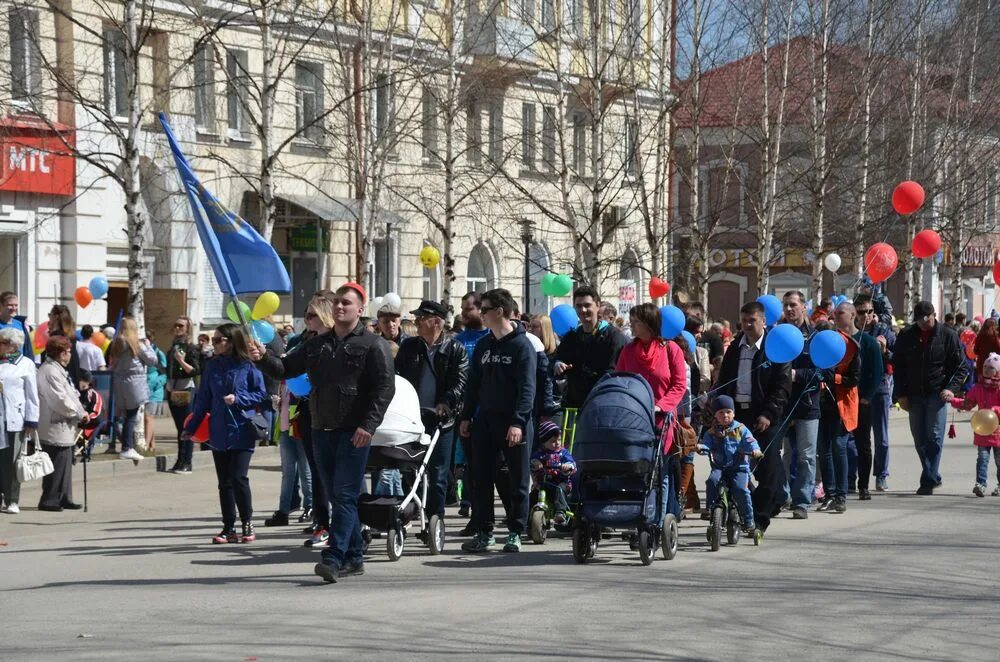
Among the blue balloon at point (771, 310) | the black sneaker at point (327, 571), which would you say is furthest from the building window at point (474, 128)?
the black sneaker at point (327, 571)

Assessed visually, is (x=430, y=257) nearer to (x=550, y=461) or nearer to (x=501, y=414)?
(x=550, y=461)

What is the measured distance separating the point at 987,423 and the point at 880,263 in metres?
3.27

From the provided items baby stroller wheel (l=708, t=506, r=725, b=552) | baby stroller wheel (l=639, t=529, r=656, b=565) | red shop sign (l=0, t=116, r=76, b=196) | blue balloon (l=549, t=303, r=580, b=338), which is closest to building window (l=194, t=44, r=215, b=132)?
red shop sign (l=0, t=116, r=76, b=196)

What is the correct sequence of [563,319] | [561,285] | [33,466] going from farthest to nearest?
[561,285]
[563,319]
[33,466]

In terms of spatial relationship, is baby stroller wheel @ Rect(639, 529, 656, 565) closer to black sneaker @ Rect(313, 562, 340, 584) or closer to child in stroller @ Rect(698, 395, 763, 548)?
child in stroller @ Rect(698, 395, 763, 548)

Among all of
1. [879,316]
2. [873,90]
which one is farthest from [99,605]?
[873,90]

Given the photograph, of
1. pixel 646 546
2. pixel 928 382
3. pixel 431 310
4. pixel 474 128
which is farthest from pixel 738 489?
pixel 474 128

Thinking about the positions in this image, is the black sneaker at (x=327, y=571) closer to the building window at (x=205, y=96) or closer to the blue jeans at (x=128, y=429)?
the blue jeans at (x=128, y=429)

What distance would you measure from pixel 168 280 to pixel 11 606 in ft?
65.6

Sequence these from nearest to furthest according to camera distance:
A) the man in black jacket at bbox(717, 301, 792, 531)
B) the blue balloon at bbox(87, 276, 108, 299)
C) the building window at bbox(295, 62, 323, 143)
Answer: the man in black jacket at bbox(717, 301, 792, 531), the blue balloon at bbox(87, 276, 108, 299), the building window at bbox(295, 62, 323, 143)

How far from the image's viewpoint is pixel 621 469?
416 inches

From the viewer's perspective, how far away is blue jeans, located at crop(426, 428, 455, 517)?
464 inches

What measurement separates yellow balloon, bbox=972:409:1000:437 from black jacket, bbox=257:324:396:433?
734 cm

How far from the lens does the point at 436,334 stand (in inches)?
484
